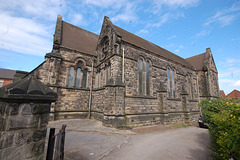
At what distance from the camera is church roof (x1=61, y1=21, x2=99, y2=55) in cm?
1460

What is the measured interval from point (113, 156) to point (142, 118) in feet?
22.2

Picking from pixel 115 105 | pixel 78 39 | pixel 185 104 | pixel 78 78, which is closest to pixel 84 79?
pixel 78 78

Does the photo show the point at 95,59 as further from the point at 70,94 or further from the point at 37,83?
the point at 37,83

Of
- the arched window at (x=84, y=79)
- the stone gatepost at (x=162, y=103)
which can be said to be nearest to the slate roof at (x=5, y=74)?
the arched window at (x=84, y=79)

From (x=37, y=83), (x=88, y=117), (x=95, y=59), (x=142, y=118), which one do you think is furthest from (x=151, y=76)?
(x=37, y=83)

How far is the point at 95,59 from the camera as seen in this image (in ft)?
50.3

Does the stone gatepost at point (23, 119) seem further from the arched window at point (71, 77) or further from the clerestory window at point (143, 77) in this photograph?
the arched window at point (71, 77)

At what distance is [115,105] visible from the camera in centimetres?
916

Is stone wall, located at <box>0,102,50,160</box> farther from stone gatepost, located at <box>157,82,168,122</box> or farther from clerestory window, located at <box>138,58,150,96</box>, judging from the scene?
stone gatepost, located at <box>157,82,168,122</box>

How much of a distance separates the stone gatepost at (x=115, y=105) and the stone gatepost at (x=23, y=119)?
7.03 m

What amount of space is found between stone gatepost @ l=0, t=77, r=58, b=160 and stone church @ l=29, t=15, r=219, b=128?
23.3 ft

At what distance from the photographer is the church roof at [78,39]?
47.9 feet

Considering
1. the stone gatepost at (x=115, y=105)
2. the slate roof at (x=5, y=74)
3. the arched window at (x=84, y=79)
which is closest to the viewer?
the stone gatepost at (x=115, y=105)

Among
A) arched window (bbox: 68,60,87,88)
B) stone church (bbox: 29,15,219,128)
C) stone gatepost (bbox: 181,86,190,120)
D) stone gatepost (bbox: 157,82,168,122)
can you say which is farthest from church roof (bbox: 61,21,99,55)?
stone gatepost (bbox: 181,86,190,120)
